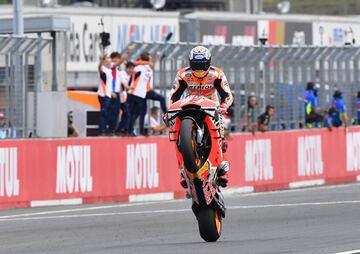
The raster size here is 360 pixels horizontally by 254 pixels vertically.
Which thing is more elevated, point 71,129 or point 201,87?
point 201,87

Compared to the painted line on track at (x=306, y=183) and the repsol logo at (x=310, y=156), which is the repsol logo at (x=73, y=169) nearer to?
the painted line on track at (x=306, y=183)

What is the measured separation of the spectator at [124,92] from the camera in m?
22.6

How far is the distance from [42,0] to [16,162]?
12.8m

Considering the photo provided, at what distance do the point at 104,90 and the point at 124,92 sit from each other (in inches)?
31.9

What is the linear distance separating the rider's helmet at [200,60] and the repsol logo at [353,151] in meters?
14.4

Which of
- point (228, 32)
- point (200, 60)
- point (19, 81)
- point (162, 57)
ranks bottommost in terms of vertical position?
point (200, 60)

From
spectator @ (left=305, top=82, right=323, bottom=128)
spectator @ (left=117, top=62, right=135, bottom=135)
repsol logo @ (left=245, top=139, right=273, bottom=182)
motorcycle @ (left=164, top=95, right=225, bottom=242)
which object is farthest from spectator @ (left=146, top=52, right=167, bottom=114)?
motorcycle @ (left=164, top=95, right=225, bottom=242)

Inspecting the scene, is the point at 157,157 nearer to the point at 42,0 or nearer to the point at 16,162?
the point at 16,162

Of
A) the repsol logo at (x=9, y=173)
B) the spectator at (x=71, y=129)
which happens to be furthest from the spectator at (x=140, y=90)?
the repsol logo at (x=9, y=173)

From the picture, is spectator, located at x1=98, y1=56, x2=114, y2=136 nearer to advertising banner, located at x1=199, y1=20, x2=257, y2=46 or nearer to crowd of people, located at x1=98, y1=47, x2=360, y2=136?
crowd of people, located at x1=98, y1=47, x2=360, y2=136

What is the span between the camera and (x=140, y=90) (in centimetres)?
2277

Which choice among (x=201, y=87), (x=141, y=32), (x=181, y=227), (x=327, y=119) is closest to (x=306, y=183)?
(x=327, y=119)

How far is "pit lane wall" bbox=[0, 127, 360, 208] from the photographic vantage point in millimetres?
20062

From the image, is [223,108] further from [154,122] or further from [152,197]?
[154,122]
